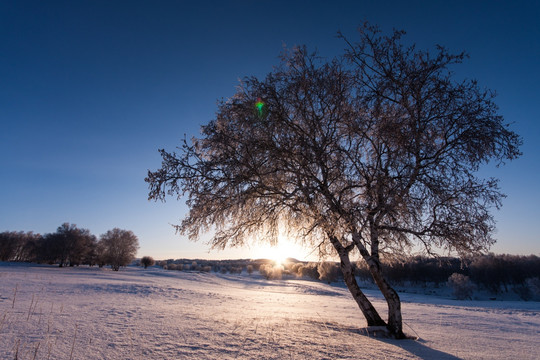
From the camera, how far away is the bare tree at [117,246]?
52.2 m

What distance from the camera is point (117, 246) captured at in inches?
2061

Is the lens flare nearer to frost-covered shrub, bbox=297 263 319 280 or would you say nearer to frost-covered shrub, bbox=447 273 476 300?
frost-covered shrub, bbox=447 273 476 300

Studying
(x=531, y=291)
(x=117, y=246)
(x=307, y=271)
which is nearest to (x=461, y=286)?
(x=531, y=291)

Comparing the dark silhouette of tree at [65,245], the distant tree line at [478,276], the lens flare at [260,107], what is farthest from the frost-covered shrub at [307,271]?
the lens flare at [260,107]

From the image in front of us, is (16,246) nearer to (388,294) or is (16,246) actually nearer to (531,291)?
(388,294)

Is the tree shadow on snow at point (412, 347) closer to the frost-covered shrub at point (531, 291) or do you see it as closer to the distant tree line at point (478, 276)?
the distant tree line at point (478, 276)

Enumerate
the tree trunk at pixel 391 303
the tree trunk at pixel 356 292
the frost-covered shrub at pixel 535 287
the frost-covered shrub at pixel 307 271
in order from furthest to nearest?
the frost-covered shrub at pixel 307 271 < the frost-covered shrub at pixel 535 287 < the tree trunk at pixel 356 292 < the tree trunk at pixel 391 303

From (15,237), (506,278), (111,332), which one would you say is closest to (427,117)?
(111,332)

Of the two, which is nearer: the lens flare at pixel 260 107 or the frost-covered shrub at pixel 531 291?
the lens flare at pixel 260 107

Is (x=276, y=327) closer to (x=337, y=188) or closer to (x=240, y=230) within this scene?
(x=240, y=230)

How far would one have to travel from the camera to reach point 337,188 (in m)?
8.71

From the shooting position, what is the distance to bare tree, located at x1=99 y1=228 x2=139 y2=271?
52156 mm

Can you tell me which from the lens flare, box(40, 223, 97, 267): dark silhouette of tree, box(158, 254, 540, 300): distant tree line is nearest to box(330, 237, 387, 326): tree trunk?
the lens flare

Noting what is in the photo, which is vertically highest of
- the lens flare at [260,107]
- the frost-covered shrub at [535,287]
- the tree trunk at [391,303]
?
the lens flare at [260,107]
